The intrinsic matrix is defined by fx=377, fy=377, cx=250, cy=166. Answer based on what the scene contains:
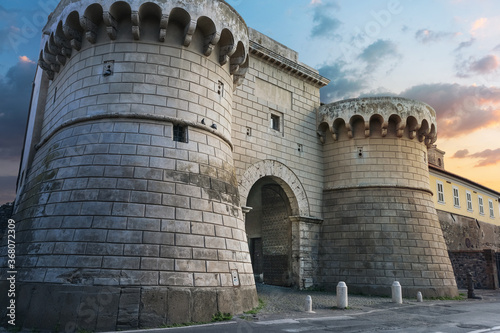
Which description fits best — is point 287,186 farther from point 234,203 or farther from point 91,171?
point 91,171

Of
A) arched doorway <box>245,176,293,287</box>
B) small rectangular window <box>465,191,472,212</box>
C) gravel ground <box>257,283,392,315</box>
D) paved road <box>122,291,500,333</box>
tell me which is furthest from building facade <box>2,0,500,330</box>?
small rectangular window <box>465,191,472,212</box>

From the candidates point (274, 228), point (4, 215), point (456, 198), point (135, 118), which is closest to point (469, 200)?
point (456, 198)

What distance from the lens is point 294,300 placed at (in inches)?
512

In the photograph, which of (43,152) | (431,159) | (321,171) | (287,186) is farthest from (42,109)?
(431,159)

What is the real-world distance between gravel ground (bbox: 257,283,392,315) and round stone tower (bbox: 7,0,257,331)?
1.32 meters

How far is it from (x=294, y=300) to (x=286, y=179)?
18.3 feet

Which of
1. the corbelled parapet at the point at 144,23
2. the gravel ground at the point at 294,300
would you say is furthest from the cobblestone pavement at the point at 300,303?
the corbelled parapet at the point at 144,23

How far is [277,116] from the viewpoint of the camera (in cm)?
1752

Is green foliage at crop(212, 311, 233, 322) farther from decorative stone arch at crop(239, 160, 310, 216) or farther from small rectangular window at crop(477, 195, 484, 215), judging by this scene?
small rectangular window at crop(477, 195, 484, 215)

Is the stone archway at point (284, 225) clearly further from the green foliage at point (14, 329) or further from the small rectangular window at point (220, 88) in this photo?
the green foliage at point (14, 329)

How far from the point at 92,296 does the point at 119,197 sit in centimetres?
238

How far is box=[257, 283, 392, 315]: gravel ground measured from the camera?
1112 cm

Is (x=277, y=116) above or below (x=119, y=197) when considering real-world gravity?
above

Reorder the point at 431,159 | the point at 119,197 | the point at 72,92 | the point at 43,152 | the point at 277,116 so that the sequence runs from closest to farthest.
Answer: the point at 119,197 → the point at 72,92 → the point at 43,152 → the point at 277,116 → the point at 431,159
